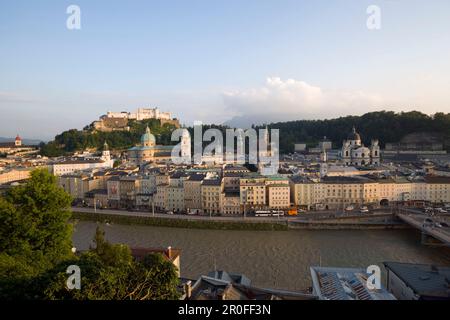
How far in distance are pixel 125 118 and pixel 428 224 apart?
43.9m

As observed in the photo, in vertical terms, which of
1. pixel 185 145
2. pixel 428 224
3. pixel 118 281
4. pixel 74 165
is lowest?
pixel 428 224

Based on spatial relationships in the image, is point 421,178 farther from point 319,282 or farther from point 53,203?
point 53,203

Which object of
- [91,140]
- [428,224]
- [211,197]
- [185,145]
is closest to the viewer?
[428,224]

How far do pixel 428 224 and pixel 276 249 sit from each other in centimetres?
657

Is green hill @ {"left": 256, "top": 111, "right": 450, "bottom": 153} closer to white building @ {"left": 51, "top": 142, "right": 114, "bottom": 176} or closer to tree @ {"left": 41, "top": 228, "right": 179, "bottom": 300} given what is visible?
white building @ {"left": 51, "top": 142, "right": 114, "bottom": 176}

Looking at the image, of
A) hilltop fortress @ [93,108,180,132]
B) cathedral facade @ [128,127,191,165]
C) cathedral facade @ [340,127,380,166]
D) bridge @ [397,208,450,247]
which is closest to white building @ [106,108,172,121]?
hilltop fortress @ [93,108,180,132]

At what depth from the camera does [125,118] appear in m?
49.7

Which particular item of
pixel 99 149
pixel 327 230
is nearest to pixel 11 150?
pixel 99 149

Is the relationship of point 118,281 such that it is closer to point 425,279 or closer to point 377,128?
point 425,279

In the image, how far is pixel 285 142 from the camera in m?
41.0

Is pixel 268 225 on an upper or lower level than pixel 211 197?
lower

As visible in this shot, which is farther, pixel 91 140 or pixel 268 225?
pixel 91 140
